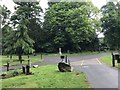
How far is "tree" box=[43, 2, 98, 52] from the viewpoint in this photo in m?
33.1

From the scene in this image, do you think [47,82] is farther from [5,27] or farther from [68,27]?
[68,27]

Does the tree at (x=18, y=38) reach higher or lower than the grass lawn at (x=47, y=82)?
higher

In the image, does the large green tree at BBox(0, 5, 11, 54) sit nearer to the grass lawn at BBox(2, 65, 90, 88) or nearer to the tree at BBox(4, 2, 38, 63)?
the tree at BBox(4, 2, 38, 63)

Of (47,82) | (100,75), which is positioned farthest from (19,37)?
(47,82)

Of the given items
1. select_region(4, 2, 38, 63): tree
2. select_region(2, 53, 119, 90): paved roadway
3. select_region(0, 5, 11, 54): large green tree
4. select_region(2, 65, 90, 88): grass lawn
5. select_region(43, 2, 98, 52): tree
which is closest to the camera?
select_region(2, 53, 119, 90): paved roadway

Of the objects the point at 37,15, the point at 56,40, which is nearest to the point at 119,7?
the point at 37,15

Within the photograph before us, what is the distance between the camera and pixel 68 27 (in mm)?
35344

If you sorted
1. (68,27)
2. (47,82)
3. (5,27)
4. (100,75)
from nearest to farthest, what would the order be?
(47,82) → (100,75) → (5,27) → (68,27)

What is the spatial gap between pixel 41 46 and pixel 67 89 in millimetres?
22606

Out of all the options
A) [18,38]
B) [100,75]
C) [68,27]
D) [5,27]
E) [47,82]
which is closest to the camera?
[47,82]

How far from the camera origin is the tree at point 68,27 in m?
33.1

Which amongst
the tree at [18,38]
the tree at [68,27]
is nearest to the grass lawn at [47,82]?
the tree at [18,38]

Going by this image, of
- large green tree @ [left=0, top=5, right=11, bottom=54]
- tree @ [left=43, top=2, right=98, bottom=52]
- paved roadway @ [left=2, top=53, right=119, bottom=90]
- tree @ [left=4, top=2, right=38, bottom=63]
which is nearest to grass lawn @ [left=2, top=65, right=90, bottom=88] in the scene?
paved roadway @ [left=2, top=53, right=119, bottom=90]

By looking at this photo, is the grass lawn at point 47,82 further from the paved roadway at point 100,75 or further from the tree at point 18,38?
the tree at point 18,38
